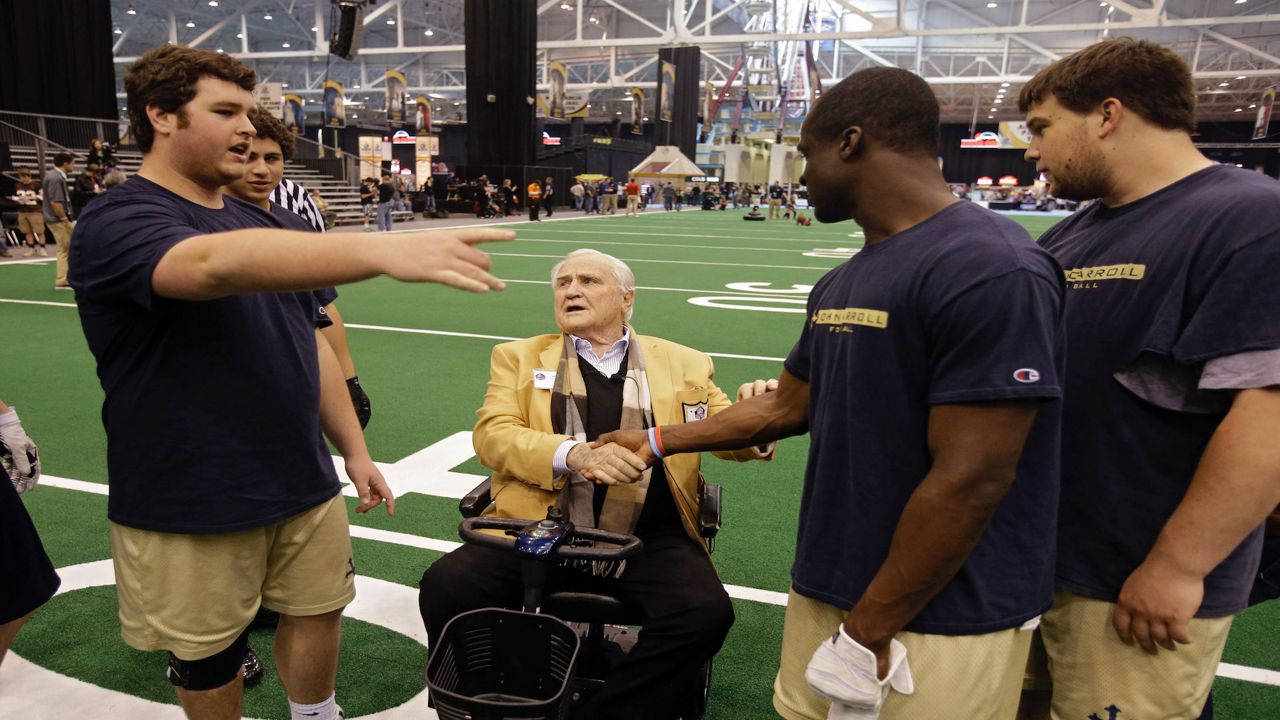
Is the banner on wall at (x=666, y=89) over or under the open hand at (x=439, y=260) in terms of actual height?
over

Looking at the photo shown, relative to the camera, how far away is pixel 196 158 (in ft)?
6.23

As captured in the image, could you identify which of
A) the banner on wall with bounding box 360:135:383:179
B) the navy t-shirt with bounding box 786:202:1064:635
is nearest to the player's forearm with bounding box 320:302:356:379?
the navy t-shirt with bounding box 786:202:1064:635

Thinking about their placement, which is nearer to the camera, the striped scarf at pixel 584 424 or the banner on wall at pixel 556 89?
the striped scarf at pixel 584 424

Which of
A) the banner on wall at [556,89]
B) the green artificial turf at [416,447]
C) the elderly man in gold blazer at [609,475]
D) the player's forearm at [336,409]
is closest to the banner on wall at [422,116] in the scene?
the banner on wall at [556,89]

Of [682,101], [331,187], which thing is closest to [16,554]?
[331,187]

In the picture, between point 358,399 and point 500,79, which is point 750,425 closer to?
point 358,399

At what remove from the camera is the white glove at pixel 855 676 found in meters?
1.49

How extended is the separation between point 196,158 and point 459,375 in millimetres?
4635

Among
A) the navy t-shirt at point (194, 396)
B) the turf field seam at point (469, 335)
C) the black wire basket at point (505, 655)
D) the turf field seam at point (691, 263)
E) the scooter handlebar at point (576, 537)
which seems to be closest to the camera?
the navy t-shirt at point (194, 396)

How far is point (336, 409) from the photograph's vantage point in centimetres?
250

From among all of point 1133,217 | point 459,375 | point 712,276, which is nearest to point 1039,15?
point 712,276

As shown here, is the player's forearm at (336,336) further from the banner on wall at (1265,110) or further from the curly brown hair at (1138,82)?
the banner on wall at (1265,110)

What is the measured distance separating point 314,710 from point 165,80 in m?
1.61

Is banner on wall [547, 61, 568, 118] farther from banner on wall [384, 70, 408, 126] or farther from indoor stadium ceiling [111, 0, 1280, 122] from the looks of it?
banner on wall [384, 70, 408, 126]
